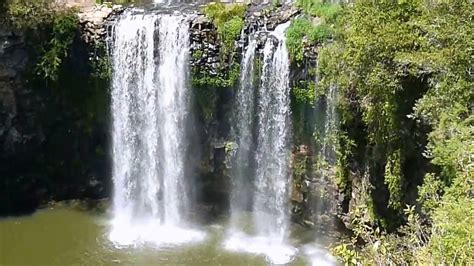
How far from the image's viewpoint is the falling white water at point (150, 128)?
51.5ft

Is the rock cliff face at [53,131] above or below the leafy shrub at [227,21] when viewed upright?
below

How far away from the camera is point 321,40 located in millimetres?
14484

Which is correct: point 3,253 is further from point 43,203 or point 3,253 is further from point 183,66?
point 183,66

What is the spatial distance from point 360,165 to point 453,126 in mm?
4462

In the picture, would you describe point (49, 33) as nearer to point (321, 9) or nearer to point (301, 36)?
point (301, 36)

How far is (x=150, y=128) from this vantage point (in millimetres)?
16391

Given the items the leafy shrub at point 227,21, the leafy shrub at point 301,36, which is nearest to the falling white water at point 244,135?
the leafy shrub at point 227,21

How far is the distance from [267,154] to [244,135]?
780 millimetres

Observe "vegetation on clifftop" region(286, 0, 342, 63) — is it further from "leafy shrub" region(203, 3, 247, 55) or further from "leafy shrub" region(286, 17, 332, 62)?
"leafy shrub" region(203, 3, 247, 55)

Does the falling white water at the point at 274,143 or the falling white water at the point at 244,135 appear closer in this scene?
the falling white water at the point at 274,143

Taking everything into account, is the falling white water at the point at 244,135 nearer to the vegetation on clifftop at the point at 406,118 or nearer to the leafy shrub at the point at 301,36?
the leafy shrub at the point at 301,36

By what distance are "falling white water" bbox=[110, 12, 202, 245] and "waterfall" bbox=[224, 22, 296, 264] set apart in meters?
1.48

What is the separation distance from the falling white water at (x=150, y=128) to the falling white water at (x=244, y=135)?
1.35m

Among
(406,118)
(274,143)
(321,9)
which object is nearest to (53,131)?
(274,143)
